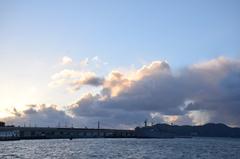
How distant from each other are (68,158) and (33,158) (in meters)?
8.68

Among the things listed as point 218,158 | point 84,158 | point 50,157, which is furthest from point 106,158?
point 218,158

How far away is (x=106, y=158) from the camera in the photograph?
11231cm

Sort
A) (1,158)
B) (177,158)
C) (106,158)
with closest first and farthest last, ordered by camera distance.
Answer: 1. (1,158)
2. (106,158)
3. (177,158)

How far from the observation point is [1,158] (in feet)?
344

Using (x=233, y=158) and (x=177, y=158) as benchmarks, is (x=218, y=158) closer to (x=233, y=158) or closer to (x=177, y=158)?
(x=233, y=158)

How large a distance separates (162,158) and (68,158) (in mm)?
25960

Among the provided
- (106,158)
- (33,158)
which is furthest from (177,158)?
(33,158)

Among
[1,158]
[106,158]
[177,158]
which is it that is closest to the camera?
[1,158]

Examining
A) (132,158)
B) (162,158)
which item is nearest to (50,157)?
(132,158)

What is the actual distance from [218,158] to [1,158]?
61.1m

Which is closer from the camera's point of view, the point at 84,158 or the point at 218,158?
the point at 84,158

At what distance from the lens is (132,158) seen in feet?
377

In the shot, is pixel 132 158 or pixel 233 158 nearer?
pixel 132 158

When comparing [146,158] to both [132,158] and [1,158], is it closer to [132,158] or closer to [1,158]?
[132,158]
